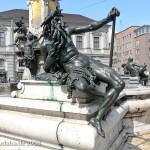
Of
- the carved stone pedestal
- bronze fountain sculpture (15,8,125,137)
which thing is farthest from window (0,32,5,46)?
bronze fountain sculpture (15,8,125,137)

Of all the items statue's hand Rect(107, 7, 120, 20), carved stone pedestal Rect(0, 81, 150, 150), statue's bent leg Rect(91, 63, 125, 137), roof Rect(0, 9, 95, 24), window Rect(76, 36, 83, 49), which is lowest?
carved stone pedestal Rect(0, 81, 150, 150)

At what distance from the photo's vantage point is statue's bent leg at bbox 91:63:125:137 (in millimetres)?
2533

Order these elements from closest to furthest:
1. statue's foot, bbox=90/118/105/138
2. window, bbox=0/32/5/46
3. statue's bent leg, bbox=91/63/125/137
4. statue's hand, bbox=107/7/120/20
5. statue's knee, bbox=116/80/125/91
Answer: statue's foot, bbox=90/118/105/138 → statue's bent leg, bbox=91/63/125/137 → statue's knee, bbox=116/80/125/91 → statue's hand, bbox=107/7/120/20 → window, bbox=0/32/5/46

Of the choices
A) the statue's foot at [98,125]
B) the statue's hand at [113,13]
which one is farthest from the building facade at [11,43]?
the statue's foot at [98,125]

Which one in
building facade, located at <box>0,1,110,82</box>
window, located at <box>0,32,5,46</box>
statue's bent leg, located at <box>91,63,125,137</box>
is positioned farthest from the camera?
window, located at <box>0,32,5,46</box>

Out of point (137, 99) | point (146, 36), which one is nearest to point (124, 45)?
point (146, 36)

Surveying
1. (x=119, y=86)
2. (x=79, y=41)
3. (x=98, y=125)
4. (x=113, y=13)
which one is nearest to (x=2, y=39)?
(x=79, y=41)

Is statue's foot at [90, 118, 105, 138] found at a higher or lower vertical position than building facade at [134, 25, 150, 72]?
lower

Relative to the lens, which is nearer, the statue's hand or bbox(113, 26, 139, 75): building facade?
the statue's hand

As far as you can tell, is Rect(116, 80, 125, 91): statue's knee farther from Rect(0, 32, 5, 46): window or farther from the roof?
the roof

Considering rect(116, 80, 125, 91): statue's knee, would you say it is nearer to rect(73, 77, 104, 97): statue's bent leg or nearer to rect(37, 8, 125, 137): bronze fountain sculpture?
rect(37, 8, 125, 137): bronze fountain sculpture

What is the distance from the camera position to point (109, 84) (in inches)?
112

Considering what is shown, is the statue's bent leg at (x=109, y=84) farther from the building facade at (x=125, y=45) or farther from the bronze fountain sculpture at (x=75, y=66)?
the building facade at (x=125, y=45)

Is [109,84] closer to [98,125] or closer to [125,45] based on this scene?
[98,125]
